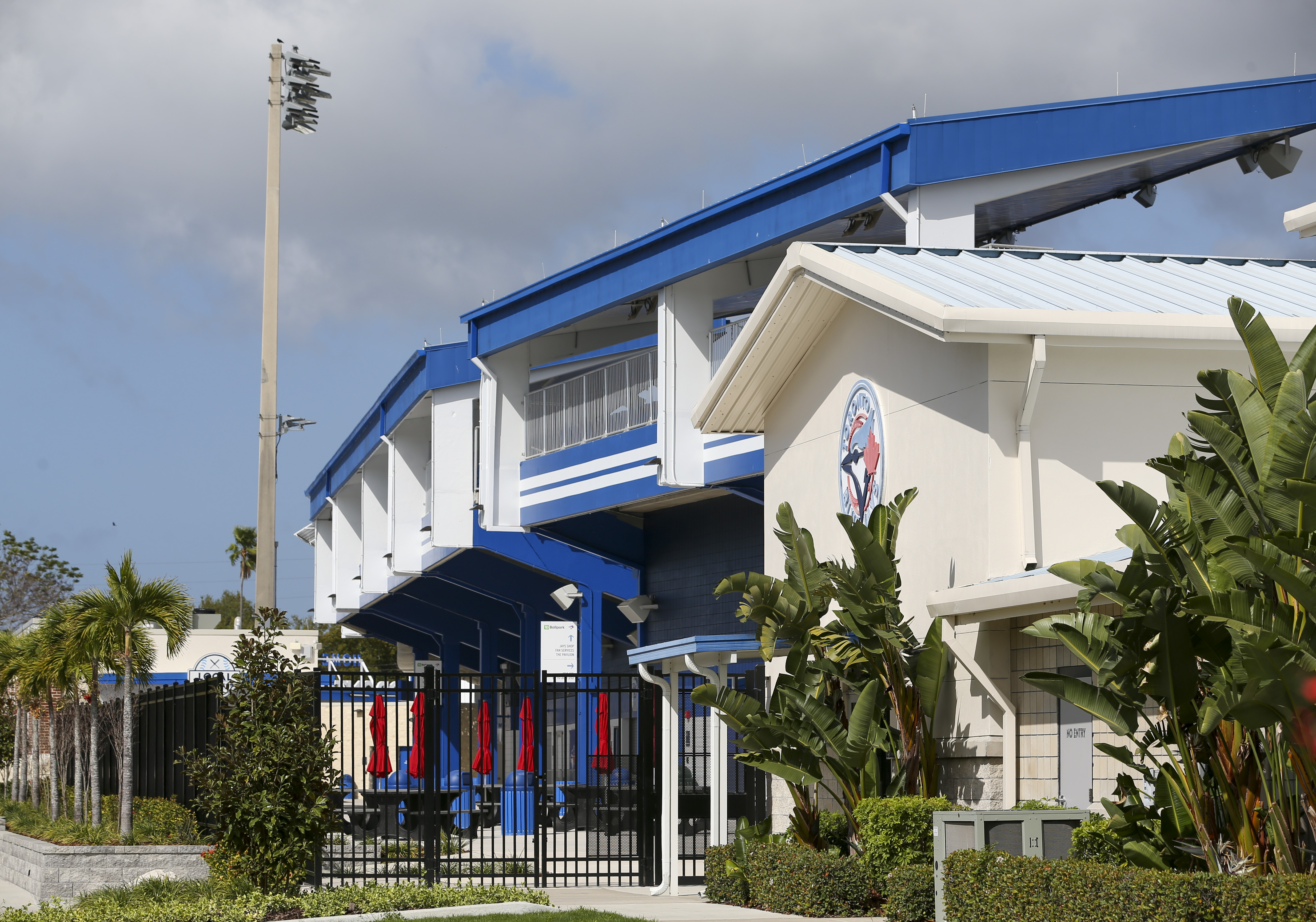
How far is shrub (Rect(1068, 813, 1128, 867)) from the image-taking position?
11203mm

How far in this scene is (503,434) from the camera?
1153 inches

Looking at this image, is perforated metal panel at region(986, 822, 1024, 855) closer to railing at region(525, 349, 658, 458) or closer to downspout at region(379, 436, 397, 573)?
railing at region(525, 349, 658, 458)

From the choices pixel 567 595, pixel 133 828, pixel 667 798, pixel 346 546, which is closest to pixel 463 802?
pixel 567 595

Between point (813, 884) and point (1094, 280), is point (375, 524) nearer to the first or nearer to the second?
point (1094, 280)

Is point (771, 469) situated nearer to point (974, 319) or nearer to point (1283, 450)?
point (974, 319)

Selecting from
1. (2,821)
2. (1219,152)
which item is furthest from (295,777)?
(2,821)

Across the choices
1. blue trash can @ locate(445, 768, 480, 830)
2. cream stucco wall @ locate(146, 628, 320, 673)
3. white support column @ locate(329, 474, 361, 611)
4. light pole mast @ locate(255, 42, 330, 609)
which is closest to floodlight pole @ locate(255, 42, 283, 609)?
light pole mast @ locate(255, 42, 330, 609)

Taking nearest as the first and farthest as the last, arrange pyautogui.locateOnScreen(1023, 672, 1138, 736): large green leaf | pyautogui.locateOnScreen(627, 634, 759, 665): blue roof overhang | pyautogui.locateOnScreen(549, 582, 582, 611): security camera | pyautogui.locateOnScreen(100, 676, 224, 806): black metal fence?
pyautogui.locateOnScreen(1023, 672, 1138, 736): large green leaf → pyautogui.locateOnScreen(627, 634, 759, 665): blue roof overhang → pyautogui.locateOnScreen(100, 676, 224, 806): black metal fence → pyautogui.locateOnScreen(549, 582, 582, 611): security camera

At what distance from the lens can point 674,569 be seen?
99.4ft

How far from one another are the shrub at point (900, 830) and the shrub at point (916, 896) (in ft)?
0.85

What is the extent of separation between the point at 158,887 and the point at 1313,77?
57.3ft

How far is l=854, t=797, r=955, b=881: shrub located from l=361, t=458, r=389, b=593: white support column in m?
30.3

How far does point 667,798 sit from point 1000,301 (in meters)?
7.51

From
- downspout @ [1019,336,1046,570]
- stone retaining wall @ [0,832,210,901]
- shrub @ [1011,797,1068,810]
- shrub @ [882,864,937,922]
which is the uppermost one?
downspout @ [1019,336,1046,570]
